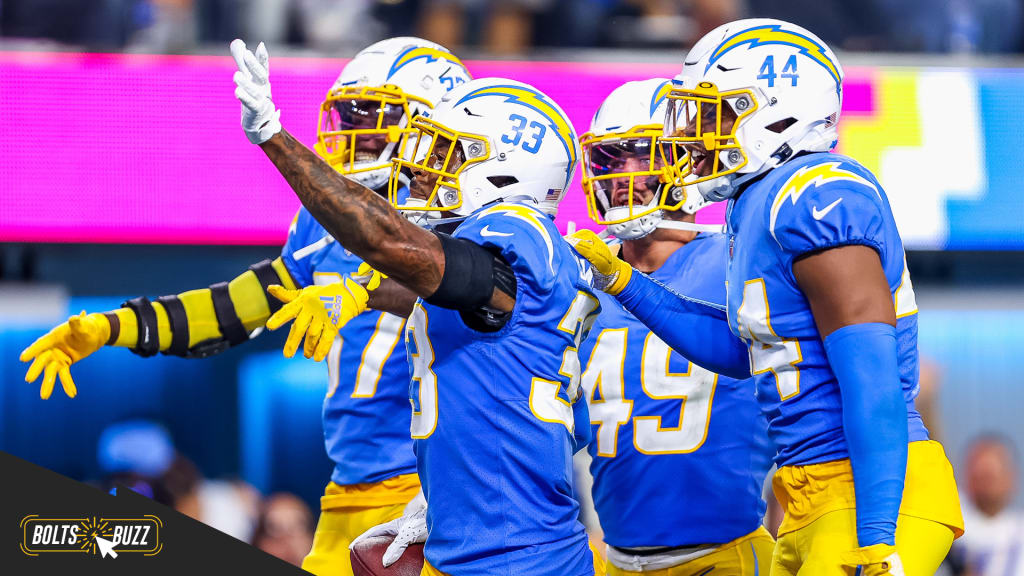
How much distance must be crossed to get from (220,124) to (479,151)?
425cm

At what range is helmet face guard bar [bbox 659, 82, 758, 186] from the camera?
330cm

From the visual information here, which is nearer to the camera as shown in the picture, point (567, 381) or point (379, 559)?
point (567, 381)

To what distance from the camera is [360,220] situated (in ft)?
9.27

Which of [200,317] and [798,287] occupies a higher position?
[798,287]

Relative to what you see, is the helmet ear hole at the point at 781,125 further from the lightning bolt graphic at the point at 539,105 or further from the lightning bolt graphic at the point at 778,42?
the lightning bolt graphic at the point at 539,105

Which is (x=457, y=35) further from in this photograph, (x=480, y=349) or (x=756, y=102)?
(x=480, y=349)

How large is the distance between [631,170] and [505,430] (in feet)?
4.56

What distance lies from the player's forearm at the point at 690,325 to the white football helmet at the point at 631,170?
0.54 meters

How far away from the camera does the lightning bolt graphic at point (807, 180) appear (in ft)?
9.76

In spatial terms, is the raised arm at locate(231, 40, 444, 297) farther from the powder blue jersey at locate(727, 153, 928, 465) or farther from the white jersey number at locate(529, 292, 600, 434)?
the powder blue jersey at locate(727, 153, 928, 465)

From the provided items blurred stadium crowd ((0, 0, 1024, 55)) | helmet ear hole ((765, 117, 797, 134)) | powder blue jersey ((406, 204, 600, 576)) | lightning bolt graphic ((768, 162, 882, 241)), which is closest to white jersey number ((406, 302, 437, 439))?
powder blue jersey ((406, 204, 600, 576))

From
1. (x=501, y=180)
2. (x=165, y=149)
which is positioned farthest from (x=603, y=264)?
(x=165, y=149)

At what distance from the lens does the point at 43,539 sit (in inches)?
168

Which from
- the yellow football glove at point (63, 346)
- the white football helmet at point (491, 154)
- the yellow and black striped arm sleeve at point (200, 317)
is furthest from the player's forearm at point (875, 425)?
the yellow and black striped arm sleeve at point (200, 317)
